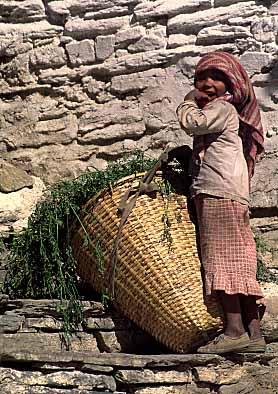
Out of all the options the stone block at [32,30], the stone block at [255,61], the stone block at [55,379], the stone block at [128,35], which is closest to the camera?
the stone block at [55,379]

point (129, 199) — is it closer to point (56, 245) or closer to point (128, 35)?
point (56, 245)

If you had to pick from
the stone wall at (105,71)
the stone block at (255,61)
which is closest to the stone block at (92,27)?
the stone wall at (105,71)

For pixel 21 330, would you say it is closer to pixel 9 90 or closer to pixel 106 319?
pixel 106 319

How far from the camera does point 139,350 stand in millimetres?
3346

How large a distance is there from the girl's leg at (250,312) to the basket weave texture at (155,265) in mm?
110

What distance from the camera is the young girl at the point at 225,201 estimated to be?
3100 millimetres

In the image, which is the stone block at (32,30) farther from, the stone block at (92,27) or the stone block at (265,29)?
the stone block at (265,29)

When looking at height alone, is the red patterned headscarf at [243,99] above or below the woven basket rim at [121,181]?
above

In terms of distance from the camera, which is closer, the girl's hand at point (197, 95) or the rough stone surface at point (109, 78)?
the girl's hand at point (197, 95)

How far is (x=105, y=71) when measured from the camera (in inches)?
164

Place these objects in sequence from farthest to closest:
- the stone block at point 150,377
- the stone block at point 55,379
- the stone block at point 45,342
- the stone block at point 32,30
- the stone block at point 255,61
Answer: the stone block at point 32,30 → the stone block at point 255,61 → the stone block at point 45,342 → the stone block at point 150,377 → the stone block at point 55,379

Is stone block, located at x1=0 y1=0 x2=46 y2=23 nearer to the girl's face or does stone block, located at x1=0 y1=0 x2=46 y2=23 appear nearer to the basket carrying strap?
the girl's face

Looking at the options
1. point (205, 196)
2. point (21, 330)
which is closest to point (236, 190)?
point (205, 196)

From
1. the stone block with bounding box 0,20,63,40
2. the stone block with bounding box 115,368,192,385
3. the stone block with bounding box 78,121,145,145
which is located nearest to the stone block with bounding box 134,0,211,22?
the stone block with bounding box 0,20,63,40
